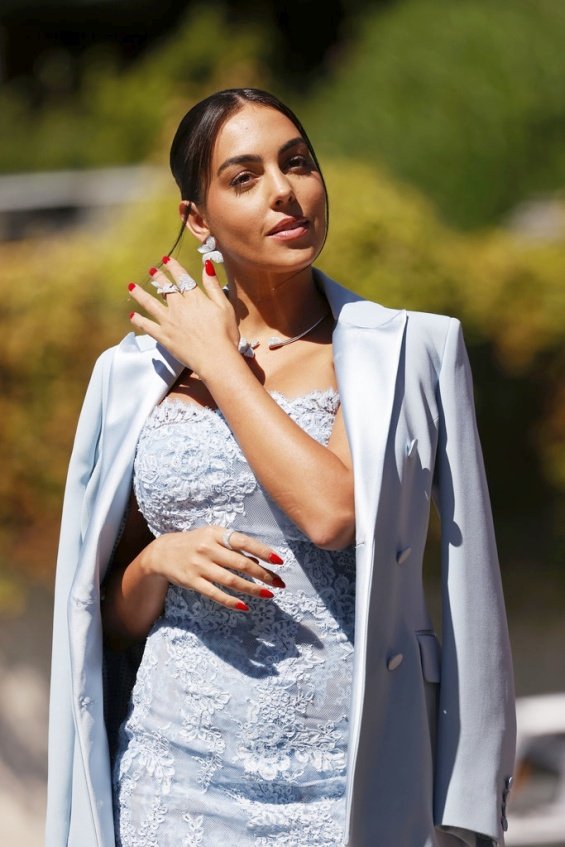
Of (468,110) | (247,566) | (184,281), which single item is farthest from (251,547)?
(468,110)

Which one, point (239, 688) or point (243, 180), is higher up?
point (243, 180)

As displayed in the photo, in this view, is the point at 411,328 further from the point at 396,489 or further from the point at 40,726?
the point at 40,726

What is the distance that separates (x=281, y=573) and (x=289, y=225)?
1.76ft

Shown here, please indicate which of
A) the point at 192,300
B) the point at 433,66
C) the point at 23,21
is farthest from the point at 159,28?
the point at 192,300

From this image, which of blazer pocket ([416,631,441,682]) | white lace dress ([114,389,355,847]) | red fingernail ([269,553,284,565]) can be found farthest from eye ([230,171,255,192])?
blazer pocket ([416,631,441,682])

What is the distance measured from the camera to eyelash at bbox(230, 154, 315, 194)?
209cm

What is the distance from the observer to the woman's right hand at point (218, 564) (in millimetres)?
1935

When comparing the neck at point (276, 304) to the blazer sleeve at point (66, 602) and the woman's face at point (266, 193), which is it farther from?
the blazer sleeve at point (66, 602)

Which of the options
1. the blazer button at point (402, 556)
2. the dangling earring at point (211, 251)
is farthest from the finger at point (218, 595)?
the dangling earring at point (211, 251)

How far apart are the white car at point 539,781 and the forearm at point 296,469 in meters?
3.16

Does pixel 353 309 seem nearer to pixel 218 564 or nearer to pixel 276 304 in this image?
pixel 276 304

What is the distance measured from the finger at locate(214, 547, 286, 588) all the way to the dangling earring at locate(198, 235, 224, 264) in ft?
1.63

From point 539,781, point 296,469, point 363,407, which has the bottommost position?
point 296,469

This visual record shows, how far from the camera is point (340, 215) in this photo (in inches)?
209
